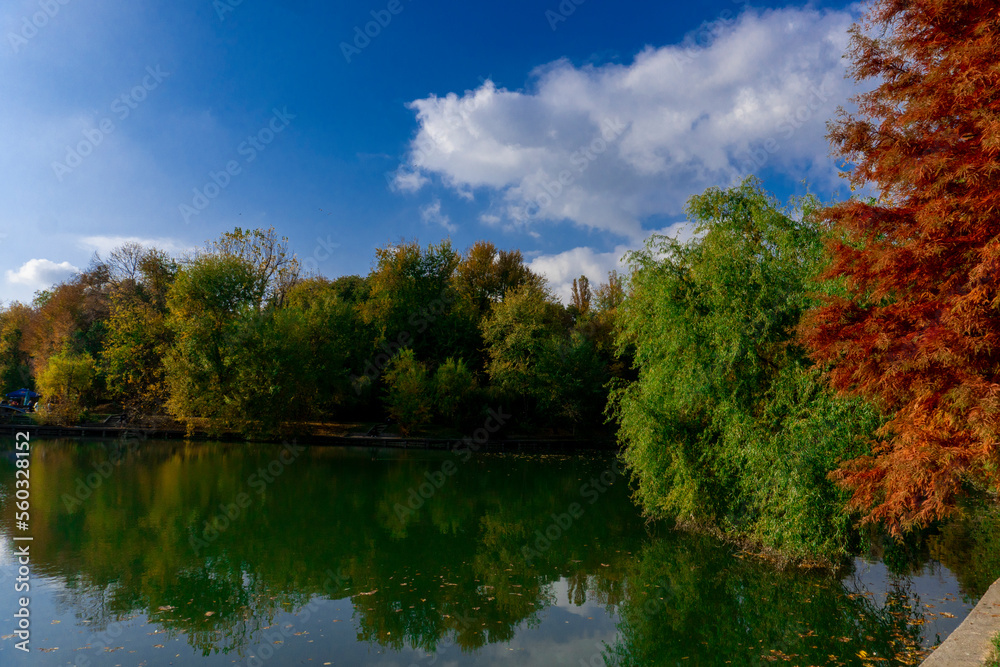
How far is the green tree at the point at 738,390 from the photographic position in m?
10.2

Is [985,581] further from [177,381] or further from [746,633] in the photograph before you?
[177,381]

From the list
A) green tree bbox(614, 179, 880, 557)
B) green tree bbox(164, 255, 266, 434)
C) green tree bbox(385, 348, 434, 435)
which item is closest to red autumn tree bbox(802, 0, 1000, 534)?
green tree bbox(614, 179, 880, 557)

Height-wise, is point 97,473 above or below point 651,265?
below

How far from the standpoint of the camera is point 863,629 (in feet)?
27.1

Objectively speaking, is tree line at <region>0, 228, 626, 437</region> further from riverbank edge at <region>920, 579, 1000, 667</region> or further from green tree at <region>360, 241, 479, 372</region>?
riverbank edge at <region>920, 579, 1000, 667</region>

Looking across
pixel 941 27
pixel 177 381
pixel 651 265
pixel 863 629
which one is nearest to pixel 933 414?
pixel 863 629

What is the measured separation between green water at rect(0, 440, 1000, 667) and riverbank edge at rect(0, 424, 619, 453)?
1729 cm

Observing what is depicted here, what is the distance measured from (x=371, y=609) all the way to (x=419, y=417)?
29.0 m

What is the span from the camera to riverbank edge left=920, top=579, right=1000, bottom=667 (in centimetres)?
605

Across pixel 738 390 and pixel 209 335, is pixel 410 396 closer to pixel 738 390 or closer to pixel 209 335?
pixel 209 335

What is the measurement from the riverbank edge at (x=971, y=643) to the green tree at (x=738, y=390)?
2775mm

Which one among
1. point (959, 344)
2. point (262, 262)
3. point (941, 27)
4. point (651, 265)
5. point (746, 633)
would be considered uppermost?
point (262, 262)

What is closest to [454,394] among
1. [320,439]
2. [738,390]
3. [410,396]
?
[410,396]

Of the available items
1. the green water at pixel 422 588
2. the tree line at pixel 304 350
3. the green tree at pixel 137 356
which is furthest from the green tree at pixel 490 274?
the green water at pixel 422 588
